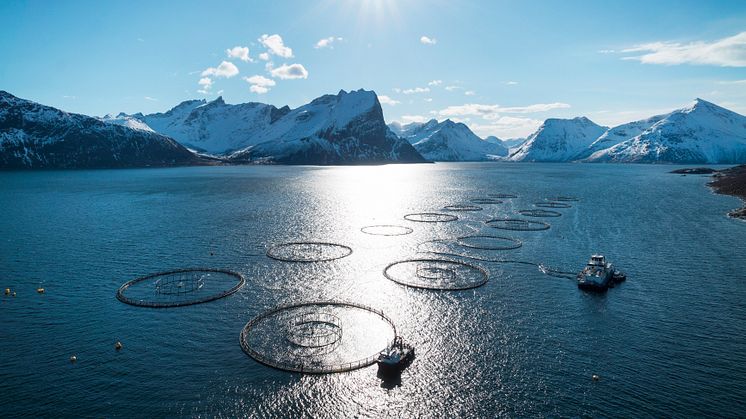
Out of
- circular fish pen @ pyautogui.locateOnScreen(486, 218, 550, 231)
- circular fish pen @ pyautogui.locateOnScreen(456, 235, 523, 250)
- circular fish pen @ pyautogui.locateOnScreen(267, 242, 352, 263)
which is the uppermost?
circular fish pen @ pyautogui.locateOnScreen(486, 218, 550, 231)

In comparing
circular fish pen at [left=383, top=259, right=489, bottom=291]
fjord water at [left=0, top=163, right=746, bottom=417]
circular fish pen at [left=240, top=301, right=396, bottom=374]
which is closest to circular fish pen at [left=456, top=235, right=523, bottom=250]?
fjord water at [left=0, top=163, right=746, bottom=417]

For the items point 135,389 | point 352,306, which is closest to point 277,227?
point 352,306

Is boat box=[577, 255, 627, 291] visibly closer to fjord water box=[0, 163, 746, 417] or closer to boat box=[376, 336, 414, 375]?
fjord water box=[0, 163, 746, 417]

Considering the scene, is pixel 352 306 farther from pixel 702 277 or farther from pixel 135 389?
pixel 702 277

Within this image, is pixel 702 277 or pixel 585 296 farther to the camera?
pixel 702 277

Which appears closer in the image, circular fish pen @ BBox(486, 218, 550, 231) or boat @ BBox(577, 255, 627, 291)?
boat @ BBox(577, 255, 627, 291)

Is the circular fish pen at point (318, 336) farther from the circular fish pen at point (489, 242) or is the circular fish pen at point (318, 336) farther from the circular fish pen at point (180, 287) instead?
the circular fish pen at point (489, 242)
